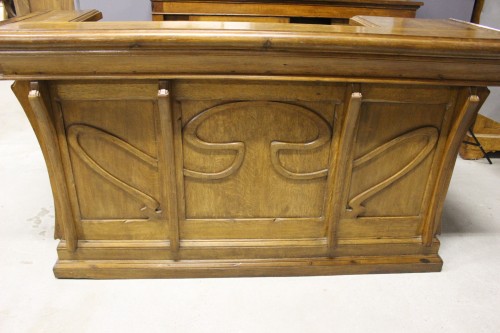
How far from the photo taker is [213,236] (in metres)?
1.70

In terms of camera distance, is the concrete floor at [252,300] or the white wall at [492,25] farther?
the white wall at [492,25]

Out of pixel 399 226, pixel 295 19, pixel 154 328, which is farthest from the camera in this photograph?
pixel 295 19

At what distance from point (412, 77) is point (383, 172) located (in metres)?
0.39

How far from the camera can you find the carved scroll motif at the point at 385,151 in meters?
1.57

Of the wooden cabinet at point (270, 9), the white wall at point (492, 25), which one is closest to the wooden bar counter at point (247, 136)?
the wooden cabinet at point (270, 9)

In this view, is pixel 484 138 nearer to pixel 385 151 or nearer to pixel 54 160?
pixel 385 151

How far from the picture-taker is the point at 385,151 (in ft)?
5.24

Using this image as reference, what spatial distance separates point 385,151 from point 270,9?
138cm

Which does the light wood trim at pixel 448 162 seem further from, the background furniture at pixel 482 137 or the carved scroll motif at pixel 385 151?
the background furniture at pixel 482 137

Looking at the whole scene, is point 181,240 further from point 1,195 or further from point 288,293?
point 1,195

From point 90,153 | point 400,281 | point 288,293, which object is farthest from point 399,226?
point 90,153

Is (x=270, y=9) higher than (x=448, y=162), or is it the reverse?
(x=270, y=9)

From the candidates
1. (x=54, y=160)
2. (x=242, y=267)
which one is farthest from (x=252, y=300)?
(x=54, y=160)

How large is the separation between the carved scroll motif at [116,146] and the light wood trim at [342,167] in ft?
2.19
